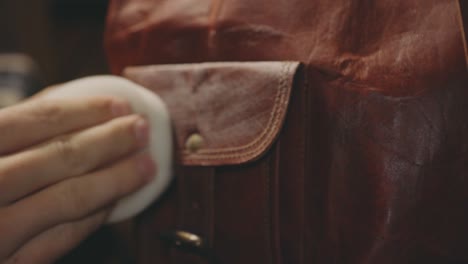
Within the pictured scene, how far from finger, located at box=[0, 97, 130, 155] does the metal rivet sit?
0.24ft

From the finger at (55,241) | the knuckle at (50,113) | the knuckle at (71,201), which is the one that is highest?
the knuckle at (50,113)

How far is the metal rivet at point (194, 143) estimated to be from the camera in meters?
0.48

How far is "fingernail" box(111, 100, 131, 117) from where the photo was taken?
489mm

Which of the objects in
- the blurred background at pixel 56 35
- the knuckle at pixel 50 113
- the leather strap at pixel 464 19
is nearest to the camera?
the leather strap at pixel 464 19

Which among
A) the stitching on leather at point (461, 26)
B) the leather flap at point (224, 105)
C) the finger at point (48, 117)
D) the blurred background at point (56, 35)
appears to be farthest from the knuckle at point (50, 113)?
the blurred background at point (56, 35)

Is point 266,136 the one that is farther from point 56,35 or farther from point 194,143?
point 56,35

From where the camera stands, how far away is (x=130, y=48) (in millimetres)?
568

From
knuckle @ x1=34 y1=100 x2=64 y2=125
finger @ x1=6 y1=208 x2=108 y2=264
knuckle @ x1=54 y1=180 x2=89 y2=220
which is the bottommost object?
finger @ x1=6 y1=208 x2=108 y2=264

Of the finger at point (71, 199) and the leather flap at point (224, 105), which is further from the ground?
the leather flap at point (224, 105)

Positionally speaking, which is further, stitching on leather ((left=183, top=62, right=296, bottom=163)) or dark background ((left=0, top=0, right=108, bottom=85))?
dark background ((left=0, top=0, right=108, bottom=85))

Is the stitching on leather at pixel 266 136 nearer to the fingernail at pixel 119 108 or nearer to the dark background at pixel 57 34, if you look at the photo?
the fingernail at pixel 119 108

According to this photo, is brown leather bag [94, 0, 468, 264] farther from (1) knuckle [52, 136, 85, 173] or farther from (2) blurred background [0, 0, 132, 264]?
(2) blurred background [0, 0, 132, 264]

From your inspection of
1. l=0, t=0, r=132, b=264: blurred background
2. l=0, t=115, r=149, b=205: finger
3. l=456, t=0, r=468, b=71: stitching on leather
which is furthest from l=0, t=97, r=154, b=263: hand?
l=0, t=0, r=132, b=264: blurred background

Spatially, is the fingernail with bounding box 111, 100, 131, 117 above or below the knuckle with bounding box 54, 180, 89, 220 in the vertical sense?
above
